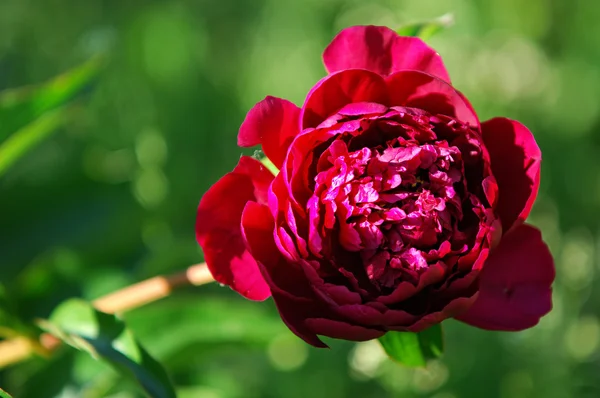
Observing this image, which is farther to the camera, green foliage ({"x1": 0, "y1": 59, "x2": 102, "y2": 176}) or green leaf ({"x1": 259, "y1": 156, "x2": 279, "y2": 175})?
green foliage ({"x1": 0, "y1": 59, "x2": 102, "y2": 176})

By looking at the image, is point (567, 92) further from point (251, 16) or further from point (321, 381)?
point (321, 381)

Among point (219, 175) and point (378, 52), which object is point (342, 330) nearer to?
point (378, 52)

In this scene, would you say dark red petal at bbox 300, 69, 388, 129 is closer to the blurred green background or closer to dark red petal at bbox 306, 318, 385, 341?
dark red petal at bbox 306, 318, 385, 341

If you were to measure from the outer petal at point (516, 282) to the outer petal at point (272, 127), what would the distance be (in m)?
0.14

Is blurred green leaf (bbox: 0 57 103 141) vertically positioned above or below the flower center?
above

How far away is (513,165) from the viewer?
0.45m

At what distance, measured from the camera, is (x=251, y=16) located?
1.32 m

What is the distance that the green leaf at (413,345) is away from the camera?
1.50 ft

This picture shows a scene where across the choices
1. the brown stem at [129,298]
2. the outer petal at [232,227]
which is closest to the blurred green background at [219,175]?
the brown stem at [129,298]

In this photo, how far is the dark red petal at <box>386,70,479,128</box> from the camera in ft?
1.42

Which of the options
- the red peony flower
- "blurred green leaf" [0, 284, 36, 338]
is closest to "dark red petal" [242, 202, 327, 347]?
the red peony flower

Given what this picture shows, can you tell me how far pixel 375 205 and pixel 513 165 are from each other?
9 centimetres

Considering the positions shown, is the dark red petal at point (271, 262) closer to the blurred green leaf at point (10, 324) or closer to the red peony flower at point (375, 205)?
the red peony flower at point (375, 205)

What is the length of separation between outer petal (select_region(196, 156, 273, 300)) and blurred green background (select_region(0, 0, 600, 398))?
0.85ft
